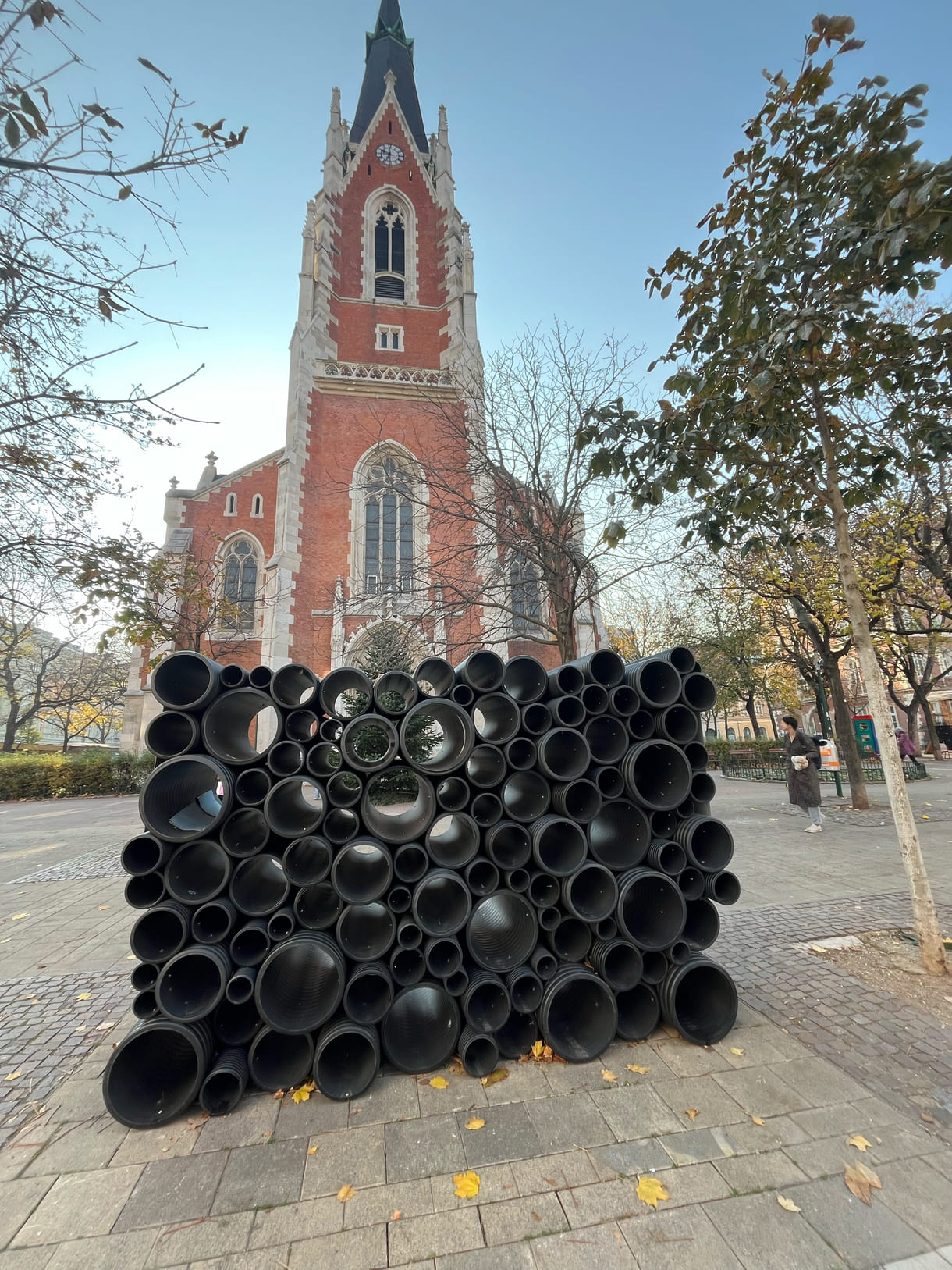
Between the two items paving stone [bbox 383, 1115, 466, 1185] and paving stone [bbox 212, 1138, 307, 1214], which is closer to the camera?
paving stone [bbox 212, 1138, 307, 1214]

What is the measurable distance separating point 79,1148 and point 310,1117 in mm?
973

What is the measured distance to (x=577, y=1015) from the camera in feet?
10.2

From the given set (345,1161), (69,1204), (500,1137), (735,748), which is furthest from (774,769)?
(69,1204)

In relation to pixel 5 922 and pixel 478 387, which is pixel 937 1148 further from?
pixel 478 387

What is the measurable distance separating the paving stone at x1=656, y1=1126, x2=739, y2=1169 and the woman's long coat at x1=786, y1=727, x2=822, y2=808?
8373mm

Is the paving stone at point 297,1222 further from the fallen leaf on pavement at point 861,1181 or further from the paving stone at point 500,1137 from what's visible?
the fallen leaf on pavement at point 861,1181

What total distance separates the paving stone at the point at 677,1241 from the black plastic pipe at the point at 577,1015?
96cm

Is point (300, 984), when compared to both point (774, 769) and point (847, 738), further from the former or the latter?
point (774, 769)

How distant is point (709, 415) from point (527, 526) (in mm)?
5628

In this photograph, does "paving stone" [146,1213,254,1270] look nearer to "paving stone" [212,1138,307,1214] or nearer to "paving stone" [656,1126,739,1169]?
"paving stone" [212,1138,307,1214]

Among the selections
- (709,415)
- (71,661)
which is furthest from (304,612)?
(71,661)

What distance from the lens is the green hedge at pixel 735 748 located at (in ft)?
73.2

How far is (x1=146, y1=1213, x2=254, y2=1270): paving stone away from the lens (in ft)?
5.91

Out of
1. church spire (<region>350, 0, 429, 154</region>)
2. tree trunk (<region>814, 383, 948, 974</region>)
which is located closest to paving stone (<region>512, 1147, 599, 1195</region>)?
tree trunk (<region>814, 383, 948, 974</region>)
